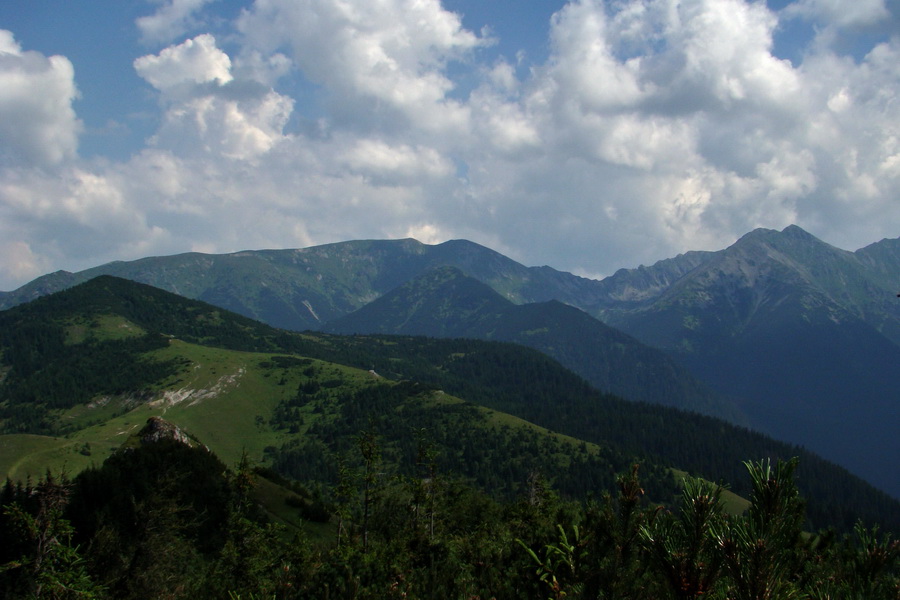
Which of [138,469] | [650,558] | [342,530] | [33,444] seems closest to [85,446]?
[33,444]

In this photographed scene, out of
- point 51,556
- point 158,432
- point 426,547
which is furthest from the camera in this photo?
→ point 158,432

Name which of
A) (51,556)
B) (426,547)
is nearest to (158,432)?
(426,547)

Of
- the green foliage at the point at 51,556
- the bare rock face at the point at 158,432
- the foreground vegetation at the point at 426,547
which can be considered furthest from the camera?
the bare rock face at the point at 158,432

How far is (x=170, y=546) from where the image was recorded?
3856 centimetres

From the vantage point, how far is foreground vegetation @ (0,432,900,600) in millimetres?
8719

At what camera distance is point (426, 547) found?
45.8m

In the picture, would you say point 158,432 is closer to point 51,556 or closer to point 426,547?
point 426,547

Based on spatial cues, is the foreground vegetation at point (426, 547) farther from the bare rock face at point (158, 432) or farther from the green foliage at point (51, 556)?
the bare rock face at point (158, 432)

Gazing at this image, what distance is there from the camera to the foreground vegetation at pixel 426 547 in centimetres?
872

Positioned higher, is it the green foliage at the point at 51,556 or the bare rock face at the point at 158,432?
the green foliage at the point at 51,556

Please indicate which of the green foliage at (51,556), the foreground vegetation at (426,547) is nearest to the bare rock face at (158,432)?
the foreground vegetation at (426,547)

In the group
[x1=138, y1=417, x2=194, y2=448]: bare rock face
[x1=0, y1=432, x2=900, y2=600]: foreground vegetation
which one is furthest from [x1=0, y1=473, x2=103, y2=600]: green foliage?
[x1=138, y1=417, x2=194, y2=448]: bare rock face

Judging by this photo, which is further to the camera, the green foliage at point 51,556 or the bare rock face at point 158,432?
the bare rock face at point 158,432

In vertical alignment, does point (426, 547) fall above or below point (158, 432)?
below
